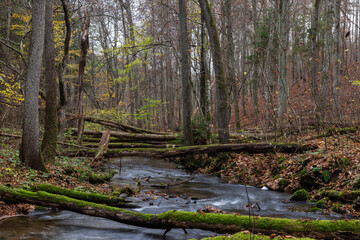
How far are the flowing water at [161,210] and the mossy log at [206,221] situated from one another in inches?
23.3

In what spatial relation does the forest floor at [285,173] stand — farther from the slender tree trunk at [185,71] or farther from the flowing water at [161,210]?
the slender tree trunk at [185,71]

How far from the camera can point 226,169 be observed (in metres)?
12.3

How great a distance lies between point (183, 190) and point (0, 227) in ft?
19.0

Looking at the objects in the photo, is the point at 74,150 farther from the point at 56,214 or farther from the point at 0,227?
the point at 0,227

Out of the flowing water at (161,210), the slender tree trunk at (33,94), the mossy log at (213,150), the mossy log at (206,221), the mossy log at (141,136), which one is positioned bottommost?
the flowing water at (161,210)

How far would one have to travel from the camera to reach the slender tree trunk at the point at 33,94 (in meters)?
7.83

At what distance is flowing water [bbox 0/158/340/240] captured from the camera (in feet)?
17.9

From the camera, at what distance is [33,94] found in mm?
7898

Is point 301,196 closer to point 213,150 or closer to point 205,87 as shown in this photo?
point 213,150

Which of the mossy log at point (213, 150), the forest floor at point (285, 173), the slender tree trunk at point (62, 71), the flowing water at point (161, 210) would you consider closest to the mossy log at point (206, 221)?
the flowing water at point (161, 210)

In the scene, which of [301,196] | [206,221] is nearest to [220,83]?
[301,196]

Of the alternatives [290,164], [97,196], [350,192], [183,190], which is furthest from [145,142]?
[350,192]

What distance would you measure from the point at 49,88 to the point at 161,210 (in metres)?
5.72

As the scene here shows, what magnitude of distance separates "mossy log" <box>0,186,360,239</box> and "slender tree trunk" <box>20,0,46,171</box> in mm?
2378
